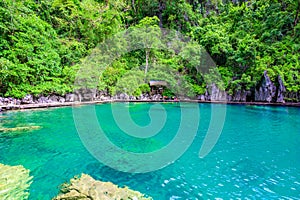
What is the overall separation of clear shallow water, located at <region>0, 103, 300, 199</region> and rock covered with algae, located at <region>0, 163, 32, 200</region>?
16cm

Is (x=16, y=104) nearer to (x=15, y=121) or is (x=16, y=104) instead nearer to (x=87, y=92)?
(x=15, y=121)

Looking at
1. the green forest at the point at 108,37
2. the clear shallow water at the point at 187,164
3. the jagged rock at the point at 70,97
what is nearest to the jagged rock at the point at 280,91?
the green forest at the point at 108,37

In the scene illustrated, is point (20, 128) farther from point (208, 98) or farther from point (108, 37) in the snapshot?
point (208, 98)

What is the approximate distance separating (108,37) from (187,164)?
21.7 meters

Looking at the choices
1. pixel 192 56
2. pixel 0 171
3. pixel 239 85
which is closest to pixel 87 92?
pixel 192 56

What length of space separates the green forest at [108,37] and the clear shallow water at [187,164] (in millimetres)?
8115

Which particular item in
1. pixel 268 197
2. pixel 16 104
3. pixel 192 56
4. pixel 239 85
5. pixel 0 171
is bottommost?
pixel 268 197

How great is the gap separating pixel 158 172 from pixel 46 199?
2.60 meters

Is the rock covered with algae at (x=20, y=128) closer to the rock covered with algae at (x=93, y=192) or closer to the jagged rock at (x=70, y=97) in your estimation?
the rock covered with algae at (x=93, y=192)

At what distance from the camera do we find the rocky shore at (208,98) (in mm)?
14247

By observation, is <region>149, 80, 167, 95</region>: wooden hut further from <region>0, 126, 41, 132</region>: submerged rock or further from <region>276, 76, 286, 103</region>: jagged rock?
<region>0, 126, 41, 132</region>: submerged rock

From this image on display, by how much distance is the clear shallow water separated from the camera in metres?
4.03

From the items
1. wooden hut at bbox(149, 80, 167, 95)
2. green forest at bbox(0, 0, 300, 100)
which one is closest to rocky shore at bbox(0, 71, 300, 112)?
green forest at bbox(0, 0, 300, 100)

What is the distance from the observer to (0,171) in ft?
13.6
